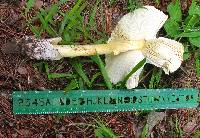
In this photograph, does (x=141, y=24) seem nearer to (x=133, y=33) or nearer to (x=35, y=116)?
(x=133, y=33)

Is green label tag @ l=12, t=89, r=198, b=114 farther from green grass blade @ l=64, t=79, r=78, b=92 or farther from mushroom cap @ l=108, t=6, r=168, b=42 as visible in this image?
mushroom cap @ l=108, t=6, r=168, b=42

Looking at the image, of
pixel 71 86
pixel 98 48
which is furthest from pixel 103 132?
pixel 98 48

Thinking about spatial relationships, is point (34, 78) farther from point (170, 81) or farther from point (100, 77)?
point (170, 81)

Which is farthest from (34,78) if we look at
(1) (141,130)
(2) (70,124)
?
(1) (141,130)

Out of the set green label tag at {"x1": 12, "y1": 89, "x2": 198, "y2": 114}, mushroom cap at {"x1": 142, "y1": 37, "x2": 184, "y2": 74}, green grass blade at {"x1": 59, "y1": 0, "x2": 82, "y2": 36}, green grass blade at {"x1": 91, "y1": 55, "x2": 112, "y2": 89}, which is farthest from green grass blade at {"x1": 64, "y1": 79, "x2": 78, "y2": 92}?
mushroom cap at {"x1": 142, "y1": 37, "x2": 184, "y2": 74}

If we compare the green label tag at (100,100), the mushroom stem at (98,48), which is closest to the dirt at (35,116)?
the green label tag at (100,100)

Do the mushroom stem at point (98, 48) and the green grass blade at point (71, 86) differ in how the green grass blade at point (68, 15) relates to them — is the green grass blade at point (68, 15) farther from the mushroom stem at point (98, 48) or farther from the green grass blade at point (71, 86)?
the green grass blade at point (71, 86)
